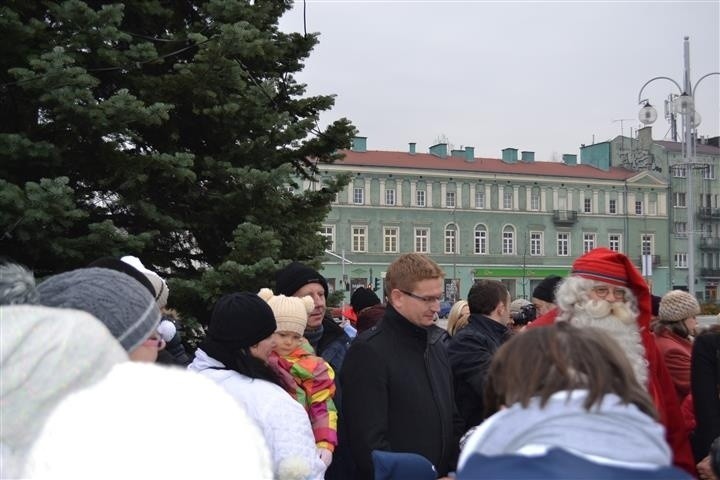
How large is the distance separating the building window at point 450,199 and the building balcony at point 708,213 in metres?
26.5

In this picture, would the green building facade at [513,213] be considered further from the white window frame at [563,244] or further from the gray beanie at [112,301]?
the gray beanie at [112,301]

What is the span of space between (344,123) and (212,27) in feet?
6.40

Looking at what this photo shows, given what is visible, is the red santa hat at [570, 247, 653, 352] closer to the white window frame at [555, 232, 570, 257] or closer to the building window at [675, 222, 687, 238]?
the white window frame at [555, 232, 570, 257]

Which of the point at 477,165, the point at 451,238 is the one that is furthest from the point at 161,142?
the point at 477,165

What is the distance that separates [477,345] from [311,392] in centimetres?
117

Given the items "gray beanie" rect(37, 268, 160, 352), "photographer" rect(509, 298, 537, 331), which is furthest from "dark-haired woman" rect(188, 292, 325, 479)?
"photographer" rect(509, 298, 537, 331)

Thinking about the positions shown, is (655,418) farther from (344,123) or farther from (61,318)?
(344,123)

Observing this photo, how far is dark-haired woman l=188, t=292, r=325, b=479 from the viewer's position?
3238mm

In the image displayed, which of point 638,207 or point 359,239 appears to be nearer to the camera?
point 359,239

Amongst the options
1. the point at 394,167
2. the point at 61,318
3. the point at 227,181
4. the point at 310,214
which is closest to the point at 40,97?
the point at 227,181

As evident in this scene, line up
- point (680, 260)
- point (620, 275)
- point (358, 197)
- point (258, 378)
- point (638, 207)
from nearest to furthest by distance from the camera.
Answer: point (258, 378)
point (620, 275)
point (358, 197)
point (638, 207)
point (680, 260)

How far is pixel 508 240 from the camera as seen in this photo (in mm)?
74250

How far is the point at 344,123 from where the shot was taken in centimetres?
974

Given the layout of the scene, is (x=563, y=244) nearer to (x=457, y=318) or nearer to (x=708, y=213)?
(x=708, y=213)
